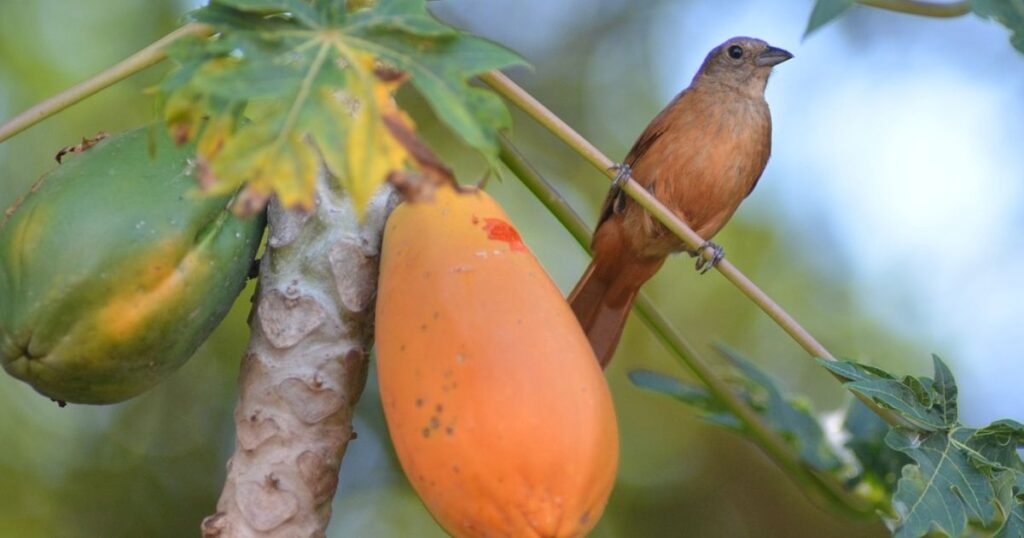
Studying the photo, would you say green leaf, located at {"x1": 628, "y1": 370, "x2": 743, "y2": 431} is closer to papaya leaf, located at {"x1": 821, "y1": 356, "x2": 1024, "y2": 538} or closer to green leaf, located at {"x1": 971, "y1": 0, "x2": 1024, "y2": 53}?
papaya leaf, located at {"x1": 821, "y1": 356, "x2": 1024, "y2": 538}

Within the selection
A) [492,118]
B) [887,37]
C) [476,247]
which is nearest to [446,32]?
[492,118]

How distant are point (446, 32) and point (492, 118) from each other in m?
0.17

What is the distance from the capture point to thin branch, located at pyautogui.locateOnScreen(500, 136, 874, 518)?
8.77 ft

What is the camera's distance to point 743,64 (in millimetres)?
4461

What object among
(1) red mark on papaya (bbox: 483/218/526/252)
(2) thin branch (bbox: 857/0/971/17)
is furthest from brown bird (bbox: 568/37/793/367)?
(1) red mark on papaya (bbox: 483/218/526/252)

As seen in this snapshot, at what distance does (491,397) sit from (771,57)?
278 centimetres

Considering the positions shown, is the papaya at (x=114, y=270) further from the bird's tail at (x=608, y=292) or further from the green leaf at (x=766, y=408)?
the bird's tail at (x=608, y=292)

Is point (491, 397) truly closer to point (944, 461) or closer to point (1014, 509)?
point (944, 461)

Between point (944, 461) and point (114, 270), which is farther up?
point (114, 270)

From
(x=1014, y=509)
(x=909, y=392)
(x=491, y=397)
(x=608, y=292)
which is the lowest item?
(x=608, y=292)

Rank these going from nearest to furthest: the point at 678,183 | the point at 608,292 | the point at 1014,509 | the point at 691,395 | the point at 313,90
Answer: the point at 313,90 < the point at 1014,509 < the point at 691,395 < the point at 608,292 < the point at 678,183

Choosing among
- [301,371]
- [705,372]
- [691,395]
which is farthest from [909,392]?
[301,371]

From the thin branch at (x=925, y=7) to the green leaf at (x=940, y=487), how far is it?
2.75 feet

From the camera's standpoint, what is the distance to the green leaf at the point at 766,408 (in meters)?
3.16
